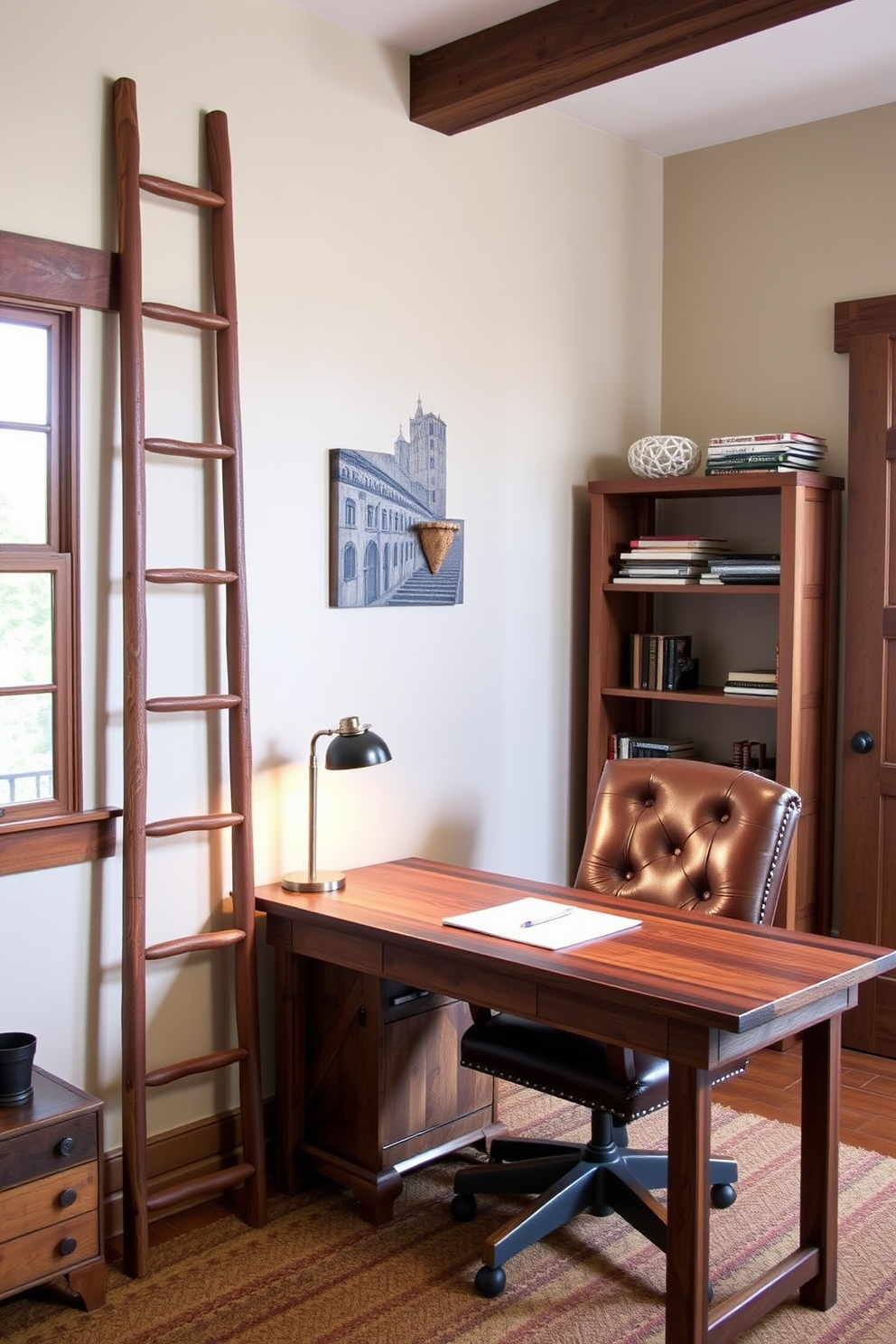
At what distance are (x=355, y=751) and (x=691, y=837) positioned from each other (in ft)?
2.72

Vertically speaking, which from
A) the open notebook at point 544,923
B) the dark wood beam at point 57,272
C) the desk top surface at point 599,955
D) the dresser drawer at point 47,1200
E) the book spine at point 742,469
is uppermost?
the dark wood beam at point 57,272

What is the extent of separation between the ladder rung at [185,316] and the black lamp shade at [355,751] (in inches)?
39.3

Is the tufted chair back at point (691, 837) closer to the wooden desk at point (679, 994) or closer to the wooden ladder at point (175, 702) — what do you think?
the wooden desk at point (679, 994)

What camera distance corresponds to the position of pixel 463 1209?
116 inches

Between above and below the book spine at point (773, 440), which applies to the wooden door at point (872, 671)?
below

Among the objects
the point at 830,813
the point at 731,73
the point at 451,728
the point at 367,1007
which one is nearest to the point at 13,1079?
the point at 367,1007

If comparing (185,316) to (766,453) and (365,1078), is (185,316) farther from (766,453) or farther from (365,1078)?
(766,453)

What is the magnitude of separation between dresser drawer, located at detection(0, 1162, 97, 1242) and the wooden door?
8.17ft

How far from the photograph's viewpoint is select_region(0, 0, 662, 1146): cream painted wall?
9.33ft

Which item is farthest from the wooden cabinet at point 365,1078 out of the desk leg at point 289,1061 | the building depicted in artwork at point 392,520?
the building depicted in artwork at point 392,520

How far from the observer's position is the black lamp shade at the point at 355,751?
298 cm

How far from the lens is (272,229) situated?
3.21 meters

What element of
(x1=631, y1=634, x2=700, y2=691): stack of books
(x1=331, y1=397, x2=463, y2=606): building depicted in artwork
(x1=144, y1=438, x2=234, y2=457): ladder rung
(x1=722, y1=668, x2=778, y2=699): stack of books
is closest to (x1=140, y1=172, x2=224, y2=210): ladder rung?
(x1=144, y1=438, x2=234, y2=457): ladder rung

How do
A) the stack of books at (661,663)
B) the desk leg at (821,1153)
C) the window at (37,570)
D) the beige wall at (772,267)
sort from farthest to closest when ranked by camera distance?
1. the stack of books at (661,663)
2. the beige wall at (772,267)
3. the window at (37,570)
4. the desk leg at (821,1153)
